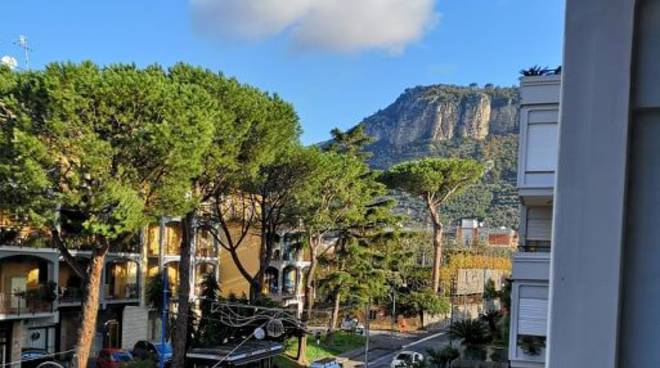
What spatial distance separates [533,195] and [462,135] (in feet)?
267

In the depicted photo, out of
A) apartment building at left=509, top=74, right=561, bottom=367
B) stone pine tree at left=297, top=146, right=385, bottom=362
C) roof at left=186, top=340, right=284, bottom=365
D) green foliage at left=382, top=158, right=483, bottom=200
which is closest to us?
apartment building at left=509, top=74, right=561, bottom=367

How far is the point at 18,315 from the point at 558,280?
21.6 m

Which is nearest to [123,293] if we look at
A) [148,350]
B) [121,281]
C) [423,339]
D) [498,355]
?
[121,281]

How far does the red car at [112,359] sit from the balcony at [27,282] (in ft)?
7.67

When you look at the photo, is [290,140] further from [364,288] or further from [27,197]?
[364,288]

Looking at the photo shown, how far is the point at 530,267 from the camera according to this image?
7668 millimetres

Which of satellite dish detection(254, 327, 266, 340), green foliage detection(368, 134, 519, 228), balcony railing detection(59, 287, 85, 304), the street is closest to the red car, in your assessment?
balcony railing detection(59, 287, 85, 304)

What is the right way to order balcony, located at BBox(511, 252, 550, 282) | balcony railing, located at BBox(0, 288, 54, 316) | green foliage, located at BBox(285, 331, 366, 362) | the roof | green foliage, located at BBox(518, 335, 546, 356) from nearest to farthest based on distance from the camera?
balcony, located at BBox(511, 252, 550, 282), green foliage, located at BBox(518, 335, 546, 356), the roof, balcony railing, located at BBox(0, 288, 54, 316), green foliage, located at BBox(285, 331, 366, 362)

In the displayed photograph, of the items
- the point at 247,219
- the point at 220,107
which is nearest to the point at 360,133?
the point at 247,219

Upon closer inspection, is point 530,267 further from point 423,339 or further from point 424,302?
point 424,302

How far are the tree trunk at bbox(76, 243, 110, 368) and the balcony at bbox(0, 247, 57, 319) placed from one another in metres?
5.17

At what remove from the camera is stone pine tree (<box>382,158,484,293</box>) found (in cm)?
3462

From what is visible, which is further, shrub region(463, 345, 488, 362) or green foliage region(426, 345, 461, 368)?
green foliage region(426, 345, 461, 368)

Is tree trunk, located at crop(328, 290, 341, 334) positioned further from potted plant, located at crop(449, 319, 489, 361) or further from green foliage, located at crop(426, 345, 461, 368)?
potted plant, located at crop(449, 319, 489, 361)
